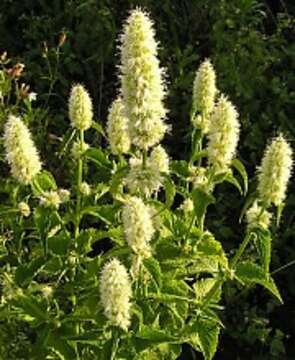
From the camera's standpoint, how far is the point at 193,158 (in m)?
3.03

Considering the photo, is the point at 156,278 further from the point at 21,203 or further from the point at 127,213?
the point at 21,203

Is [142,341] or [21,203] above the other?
[21,203]

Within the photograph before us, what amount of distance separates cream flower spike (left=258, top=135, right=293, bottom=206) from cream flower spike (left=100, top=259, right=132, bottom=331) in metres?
0.52

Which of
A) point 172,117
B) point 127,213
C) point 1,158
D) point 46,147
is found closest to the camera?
point 127,213

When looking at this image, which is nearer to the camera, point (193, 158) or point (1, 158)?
point (193, 158)

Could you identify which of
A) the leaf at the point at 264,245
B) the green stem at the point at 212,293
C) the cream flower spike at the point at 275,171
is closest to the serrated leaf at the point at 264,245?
the leaf at the point at 264,245

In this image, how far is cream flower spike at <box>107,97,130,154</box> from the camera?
9.89ft

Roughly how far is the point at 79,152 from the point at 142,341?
2.28 feet

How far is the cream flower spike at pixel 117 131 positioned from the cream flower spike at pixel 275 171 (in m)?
0.52

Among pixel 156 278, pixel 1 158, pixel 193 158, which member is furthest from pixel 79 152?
pixel 1 158

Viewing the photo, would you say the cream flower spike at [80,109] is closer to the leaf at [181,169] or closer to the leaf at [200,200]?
the leaf at [181,169]

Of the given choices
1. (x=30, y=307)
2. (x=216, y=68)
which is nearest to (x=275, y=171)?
(x=30, y=307)

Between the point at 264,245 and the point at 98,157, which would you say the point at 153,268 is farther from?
the point at 98,157

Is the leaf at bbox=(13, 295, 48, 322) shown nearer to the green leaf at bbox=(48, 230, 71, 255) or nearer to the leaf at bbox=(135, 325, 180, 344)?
the green leaf at bbox=(48, 230, 71, 255)
